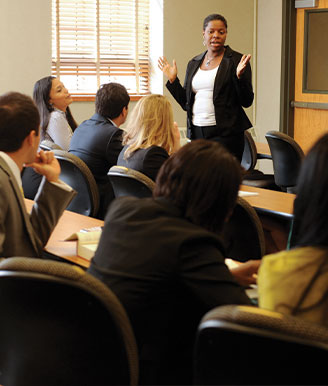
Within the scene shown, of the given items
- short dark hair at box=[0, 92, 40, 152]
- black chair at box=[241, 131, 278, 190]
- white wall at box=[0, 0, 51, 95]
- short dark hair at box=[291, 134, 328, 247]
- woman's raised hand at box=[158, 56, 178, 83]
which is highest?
white wall at box=[0, 0, 51, 95]

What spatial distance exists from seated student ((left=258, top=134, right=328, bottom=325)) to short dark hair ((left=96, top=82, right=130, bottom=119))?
9.70ft

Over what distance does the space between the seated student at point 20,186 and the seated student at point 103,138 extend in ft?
5.01

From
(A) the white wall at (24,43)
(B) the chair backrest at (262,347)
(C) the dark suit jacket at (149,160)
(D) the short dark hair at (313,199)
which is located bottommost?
(B) the chair backrest at (262,347)

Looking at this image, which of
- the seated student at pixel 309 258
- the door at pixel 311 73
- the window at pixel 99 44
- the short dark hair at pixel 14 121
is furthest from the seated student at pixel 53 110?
the seated student at pixel 309 258

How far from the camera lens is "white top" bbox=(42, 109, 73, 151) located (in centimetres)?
475

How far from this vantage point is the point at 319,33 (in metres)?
6.97

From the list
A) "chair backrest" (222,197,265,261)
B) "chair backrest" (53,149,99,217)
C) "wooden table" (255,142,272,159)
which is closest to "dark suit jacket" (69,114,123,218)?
"chair backrest" (53,149,99,217)

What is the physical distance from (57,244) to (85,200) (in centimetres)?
137

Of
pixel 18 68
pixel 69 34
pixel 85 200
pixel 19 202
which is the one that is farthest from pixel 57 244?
pixel 69 34

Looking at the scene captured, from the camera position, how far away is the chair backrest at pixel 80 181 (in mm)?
3641

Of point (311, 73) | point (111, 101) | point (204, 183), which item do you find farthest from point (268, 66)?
point (204, 183)

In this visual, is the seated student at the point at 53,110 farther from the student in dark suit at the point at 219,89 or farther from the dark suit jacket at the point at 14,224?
the dark suit jacket at the point at 14,224

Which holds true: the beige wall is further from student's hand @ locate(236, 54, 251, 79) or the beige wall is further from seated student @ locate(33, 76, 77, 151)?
student's hand @ locate(236, 54, 251, 79)

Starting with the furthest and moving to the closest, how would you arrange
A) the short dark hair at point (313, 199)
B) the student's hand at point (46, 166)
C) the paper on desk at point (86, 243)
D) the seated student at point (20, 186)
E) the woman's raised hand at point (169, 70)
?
the woman's raised hand at point (169, 70)
the student's hand at point (46, 166)
the paper on desk at point (86, 243)
the seated student at point (20, 186)
the short dark hair at point (313, 199)
